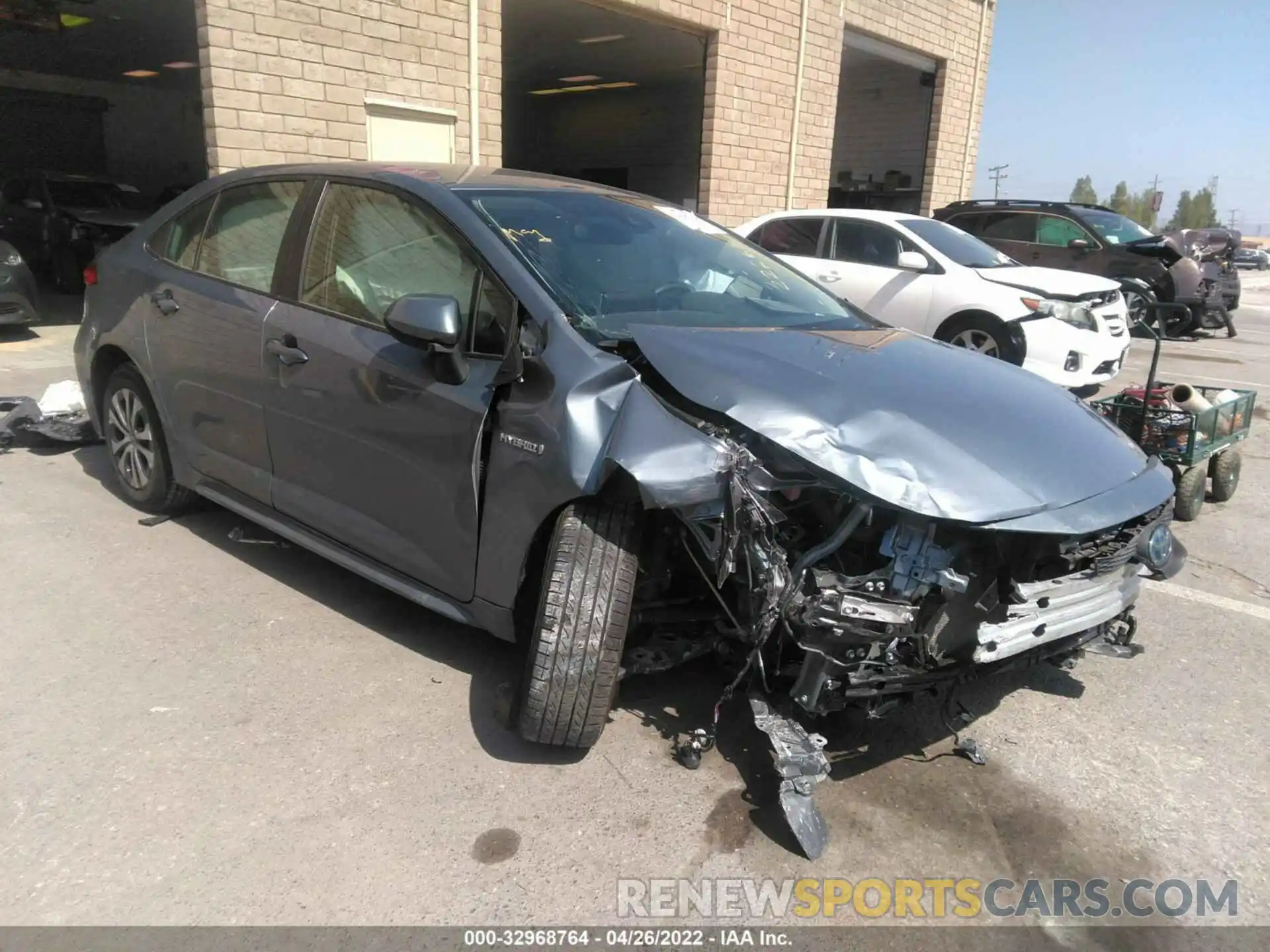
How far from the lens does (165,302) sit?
14.0 ft

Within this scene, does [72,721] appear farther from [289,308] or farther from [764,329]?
[764,329]

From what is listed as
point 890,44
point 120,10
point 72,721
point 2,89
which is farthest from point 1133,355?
point 2,89

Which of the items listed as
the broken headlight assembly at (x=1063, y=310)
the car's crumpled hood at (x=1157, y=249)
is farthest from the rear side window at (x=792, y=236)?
the car's crumpled hood at (x=1157, y=249)

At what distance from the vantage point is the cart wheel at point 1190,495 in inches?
207

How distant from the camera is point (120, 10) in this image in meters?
14.3

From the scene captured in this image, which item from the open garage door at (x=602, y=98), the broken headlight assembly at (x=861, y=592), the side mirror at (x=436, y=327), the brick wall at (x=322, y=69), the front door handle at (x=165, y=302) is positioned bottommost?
the broken headlight assembly at (x=861, y=592)

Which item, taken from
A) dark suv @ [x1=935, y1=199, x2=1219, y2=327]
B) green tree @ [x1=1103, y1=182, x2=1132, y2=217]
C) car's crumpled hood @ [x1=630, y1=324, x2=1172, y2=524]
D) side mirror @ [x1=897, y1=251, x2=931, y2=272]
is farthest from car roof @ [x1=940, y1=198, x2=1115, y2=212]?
green tree @ [x1=1103, y1=182, x2=1132, y2=217]

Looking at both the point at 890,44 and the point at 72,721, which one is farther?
the point at 890,44

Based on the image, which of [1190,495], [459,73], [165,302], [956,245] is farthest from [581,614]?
[459,73]

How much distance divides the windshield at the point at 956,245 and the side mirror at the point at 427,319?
6865mm

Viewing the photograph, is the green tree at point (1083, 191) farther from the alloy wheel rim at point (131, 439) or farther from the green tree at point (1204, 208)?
the alloy wheel rim at point (131, 439)

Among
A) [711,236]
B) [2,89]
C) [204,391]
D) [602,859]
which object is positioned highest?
[2,89]

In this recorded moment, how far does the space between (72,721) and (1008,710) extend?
10.7ft

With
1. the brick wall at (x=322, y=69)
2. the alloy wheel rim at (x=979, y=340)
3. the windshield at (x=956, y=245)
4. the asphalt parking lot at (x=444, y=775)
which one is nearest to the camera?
the asphalt parking lot at (x=444, y=775)
